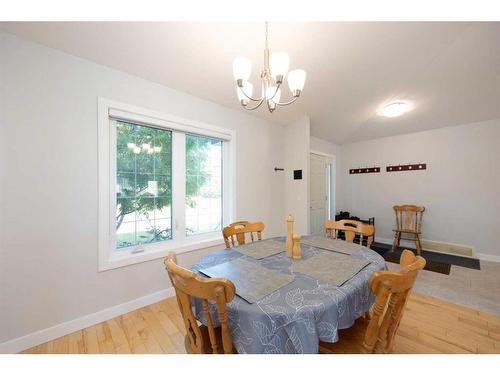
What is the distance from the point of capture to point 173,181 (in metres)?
2.29

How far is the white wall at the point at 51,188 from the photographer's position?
1.42 metres

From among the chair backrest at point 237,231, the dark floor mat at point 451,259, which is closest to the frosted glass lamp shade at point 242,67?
the chair backrest at point 237,231

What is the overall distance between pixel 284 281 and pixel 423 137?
433 centimetres

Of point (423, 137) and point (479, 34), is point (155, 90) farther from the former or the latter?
point (423, 137)

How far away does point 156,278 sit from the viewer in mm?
2100

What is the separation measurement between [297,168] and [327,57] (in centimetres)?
157

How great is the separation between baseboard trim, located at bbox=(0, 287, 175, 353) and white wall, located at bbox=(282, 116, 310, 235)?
211 centimetres

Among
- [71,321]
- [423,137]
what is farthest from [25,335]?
[423,137]

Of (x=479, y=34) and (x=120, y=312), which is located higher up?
(x=479, y=34)

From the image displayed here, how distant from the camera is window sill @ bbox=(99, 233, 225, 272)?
1827 millimetres

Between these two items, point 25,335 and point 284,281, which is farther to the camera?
point 25,335

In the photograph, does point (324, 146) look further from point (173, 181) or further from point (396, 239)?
point (173, 181)

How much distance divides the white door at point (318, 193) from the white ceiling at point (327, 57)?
1001mm

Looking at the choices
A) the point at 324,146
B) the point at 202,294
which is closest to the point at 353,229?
the point at 202,294
